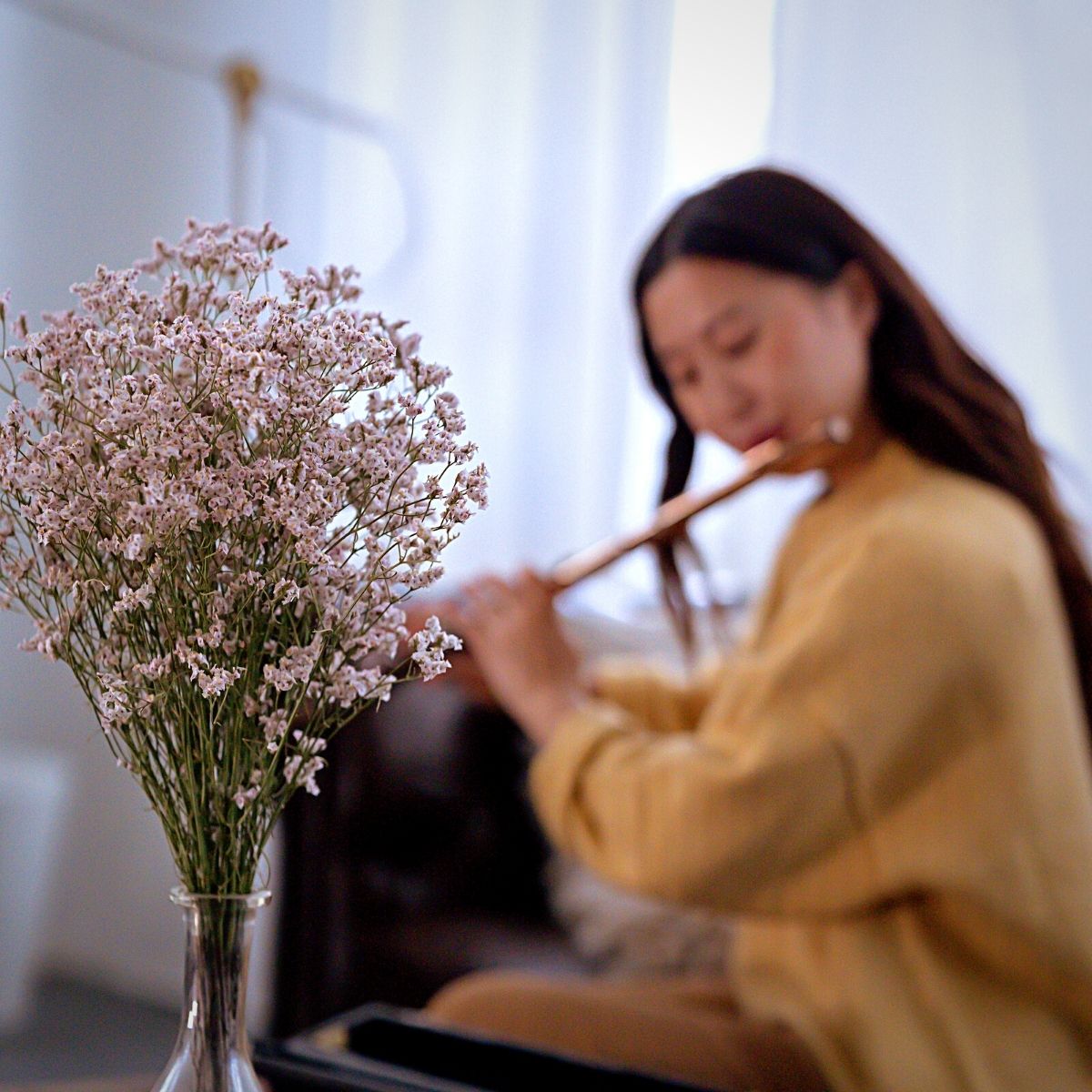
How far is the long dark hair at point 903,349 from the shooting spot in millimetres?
970

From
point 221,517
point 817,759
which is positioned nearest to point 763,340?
point 817,759

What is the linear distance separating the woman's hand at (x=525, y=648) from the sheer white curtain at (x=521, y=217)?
1038 mm

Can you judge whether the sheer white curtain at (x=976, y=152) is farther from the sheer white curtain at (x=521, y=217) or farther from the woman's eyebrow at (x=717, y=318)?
the woman's eyebrow at (x=717, y=318)

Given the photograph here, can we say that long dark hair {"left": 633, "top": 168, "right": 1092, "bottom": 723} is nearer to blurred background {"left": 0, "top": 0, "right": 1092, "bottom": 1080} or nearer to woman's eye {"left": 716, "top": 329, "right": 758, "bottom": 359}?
woman's eye {"left": 716, "top": 329, "right": 758, "bottom": 359}

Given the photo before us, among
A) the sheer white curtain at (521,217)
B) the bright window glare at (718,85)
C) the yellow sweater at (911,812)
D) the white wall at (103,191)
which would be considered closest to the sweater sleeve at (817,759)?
the yellow sweater at (911,812)

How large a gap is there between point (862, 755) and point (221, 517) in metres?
0.55

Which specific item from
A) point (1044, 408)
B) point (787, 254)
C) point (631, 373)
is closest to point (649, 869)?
point (787, 254)

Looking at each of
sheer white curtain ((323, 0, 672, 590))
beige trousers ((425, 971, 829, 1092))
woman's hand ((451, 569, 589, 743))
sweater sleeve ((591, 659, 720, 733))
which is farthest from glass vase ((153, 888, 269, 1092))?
sheer white curtain ((323, 0, 672, 590))

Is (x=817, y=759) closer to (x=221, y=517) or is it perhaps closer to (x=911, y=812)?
(x=911, y=812)

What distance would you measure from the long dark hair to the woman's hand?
279 mm

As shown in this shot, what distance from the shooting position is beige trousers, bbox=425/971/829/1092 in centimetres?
90

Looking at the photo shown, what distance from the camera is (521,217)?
2234 millimetres

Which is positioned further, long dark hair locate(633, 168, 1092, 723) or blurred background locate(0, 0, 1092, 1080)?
blurred background locate(0, 0, 1092, 1080)

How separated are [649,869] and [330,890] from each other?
609 mm
